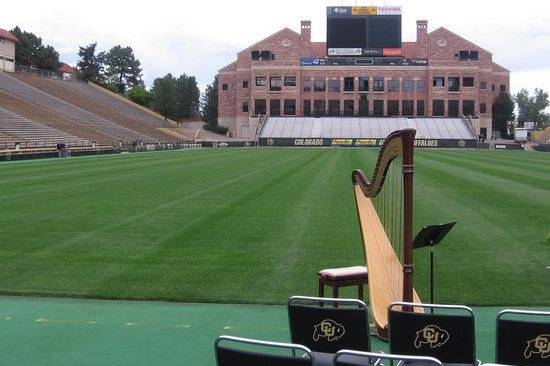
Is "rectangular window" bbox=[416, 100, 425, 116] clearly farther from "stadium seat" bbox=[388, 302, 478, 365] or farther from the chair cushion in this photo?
"stadium seat" bbox=[388, 302, 478, 365]

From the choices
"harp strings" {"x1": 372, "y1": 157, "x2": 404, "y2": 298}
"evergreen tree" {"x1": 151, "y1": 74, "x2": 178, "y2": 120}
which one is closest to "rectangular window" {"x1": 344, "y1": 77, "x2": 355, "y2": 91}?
"evergreen tree" {"x1": 151, "y1": 74, "x2": 178, "y2": 120}

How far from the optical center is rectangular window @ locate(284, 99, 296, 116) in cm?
9762

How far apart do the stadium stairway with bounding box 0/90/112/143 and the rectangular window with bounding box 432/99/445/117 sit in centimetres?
4865

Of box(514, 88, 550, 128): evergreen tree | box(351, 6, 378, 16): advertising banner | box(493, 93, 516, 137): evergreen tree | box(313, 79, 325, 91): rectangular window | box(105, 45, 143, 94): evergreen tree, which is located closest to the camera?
box(351, 6, 378, 16): advertising banner

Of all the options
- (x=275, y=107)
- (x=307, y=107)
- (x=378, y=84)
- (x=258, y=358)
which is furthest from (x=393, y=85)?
(x=258, y=358)

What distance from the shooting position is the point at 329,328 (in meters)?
4.76

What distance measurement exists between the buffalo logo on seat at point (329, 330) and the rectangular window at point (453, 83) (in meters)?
94.4

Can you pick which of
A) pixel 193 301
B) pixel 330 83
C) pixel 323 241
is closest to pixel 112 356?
pixel 193 301

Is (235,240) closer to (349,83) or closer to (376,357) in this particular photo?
(376,357)

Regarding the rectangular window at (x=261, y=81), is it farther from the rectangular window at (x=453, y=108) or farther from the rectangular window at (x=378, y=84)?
the rectangular window at (x=453, y=108)

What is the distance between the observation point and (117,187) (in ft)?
79.6

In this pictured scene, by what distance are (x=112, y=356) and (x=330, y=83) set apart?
302 ft

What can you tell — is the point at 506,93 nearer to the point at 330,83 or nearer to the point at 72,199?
the point at 330,83

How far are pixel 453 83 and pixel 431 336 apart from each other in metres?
94.8
